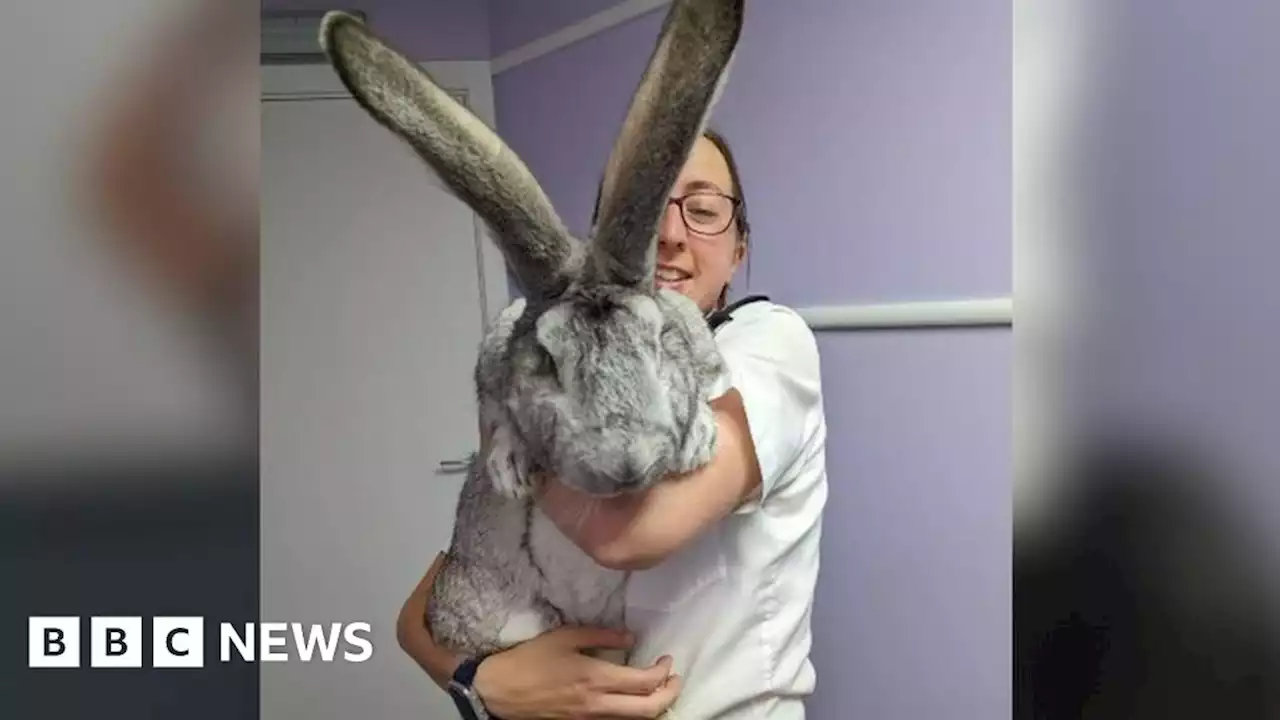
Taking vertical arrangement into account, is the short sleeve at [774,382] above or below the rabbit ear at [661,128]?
below

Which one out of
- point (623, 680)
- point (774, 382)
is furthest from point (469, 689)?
point (774, 382)

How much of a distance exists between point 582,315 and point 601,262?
4 cm

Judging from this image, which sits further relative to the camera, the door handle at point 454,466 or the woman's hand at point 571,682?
the door handle at point 454,466

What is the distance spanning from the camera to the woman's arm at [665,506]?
0.81m

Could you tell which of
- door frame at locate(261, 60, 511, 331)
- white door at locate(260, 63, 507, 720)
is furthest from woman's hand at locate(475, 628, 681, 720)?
door frame at locate(261, 60, 511, 331)

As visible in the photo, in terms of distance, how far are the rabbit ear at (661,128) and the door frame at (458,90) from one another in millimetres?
148

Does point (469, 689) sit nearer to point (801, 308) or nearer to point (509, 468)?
point (509, 468)

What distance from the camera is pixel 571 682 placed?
87cm

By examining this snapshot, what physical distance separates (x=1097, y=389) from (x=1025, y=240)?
0.16 m

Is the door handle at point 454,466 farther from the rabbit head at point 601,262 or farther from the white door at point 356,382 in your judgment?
the rabbit head at point 601,262

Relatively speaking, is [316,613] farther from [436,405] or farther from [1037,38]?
[1037,38]

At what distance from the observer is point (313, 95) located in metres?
0.96

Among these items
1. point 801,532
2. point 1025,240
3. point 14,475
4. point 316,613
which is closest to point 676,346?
point 801,532

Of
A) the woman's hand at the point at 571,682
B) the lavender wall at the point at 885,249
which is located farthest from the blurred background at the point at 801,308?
the woman's hand at the point at 571,682
